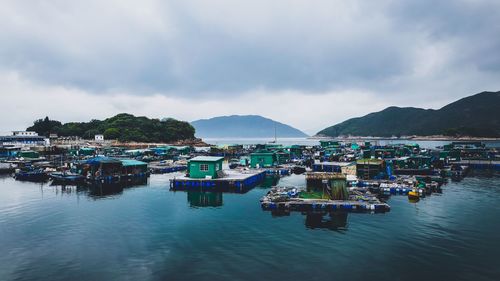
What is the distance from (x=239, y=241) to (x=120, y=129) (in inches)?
6486

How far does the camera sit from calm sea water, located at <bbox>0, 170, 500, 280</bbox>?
19703 millimetres

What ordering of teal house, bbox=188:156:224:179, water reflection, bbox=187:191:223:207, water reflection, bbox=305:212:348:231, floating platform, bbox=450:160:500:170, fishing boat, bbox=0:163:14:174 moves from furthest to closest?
1. floating platform, bbox=450:160:500:170
2. fishing boat, bbox=0:163:14:174
3. teal house, bbox=188:156:224:179
4. water reflection, bbox=187:191:223:207
5. water reflection, bbox=305:212:348:231

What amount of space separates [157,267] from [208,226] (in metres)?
10.1

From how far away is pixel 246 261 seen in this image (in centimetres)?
2111

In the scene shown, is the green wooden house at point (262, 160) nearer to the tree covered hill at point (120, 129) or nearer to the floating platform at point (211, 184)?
the floating platform at point (211, 184)

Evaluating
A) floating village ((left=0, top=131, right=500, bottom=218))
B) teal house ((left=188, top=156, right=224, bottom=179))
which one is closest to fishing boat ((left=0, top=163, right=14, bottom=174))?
floating village ((left=0, top=131, right=500, bottom=218))

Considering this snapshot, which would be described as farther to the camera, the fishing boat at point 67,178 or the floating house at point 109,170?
the floating house at point 109,170

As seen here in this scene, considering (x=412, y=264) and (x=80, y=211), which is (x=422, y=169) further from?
(x=80, y=211)

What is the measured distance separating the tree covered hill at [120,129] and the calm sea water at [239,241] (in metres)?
132

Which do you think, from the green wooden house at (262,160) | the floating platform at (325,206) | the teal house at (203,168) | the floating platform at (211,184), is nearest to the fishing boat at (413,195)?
the floating platform at (325,206)

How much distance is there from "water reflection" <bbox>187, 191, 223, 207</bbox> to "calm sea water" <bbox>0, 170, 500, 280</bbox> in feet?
1.34

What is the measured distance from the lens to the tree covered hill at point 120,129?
548ft

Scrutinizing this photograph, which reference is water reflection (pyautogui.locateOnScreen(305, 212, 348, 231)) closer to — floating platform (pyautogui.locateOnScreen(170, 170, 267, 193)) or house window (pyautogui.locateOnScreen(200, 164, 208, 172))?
floating platform (pyautogui.locateOnScreen(170, 170, 267, 193))

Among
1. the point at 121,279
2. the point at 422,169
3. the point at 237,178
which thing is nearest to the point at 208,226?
the point at 121,279
